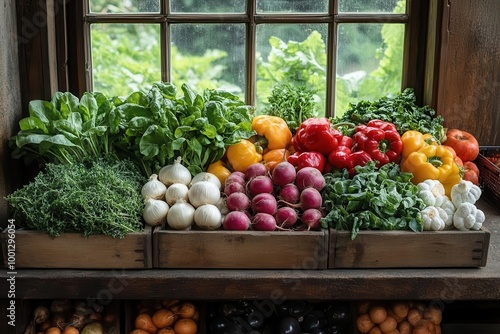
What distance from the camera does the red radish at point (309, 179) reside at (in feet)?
7.20

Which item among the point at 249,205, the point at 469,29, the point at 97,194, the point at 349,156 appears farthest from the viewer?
the point at 469,29

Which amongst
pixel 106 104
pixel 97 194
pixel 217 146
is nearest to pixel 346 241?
pixel 217 146

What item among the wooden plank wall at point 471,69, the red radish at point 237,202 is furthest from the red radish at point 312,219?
the wooden plank wall at point 471,69

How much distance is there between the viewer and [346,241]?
206 cm

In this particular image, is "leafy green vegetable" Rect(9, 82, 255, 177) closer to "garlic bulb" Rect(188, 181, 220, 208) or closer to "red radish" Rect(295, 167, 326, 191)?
"garlic bulb" Rect(188, 181, 220, 208)

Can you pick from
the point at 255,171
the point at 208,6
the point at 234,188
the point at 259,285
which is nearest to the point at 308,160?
the point at 255,171

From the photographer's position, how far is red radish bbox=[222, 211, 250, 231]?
2.09 meters

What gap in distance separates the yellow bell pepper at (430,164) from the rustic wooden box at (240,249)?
0.53 metres

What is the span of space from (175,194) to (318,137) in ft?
2.03

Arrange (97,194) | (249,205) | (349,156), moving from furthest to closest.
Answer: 1. (349,156)
2. (249,205)
3. (97,194)

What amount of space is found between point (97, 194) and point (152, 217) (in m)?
0.21

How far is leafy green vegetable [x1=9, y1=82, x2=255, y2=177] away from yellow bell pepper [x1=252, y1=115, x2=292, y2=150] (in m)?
0.06

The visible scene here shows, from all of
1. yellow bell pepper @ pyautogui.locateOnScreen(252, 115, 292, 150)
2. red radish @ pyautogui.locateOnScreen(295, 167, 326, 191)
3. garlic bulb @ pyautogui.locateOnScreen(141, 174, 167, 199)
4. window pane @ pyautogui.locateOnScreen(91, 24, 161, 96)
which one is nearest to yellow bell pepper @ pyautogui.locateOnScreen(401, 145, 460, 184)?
red radish @ pyautogui.locateOnScreen(295, 167, 326, 191)

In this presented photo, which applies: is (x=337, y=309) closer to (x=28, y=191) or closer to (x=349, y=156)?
(x=349, y=156)
